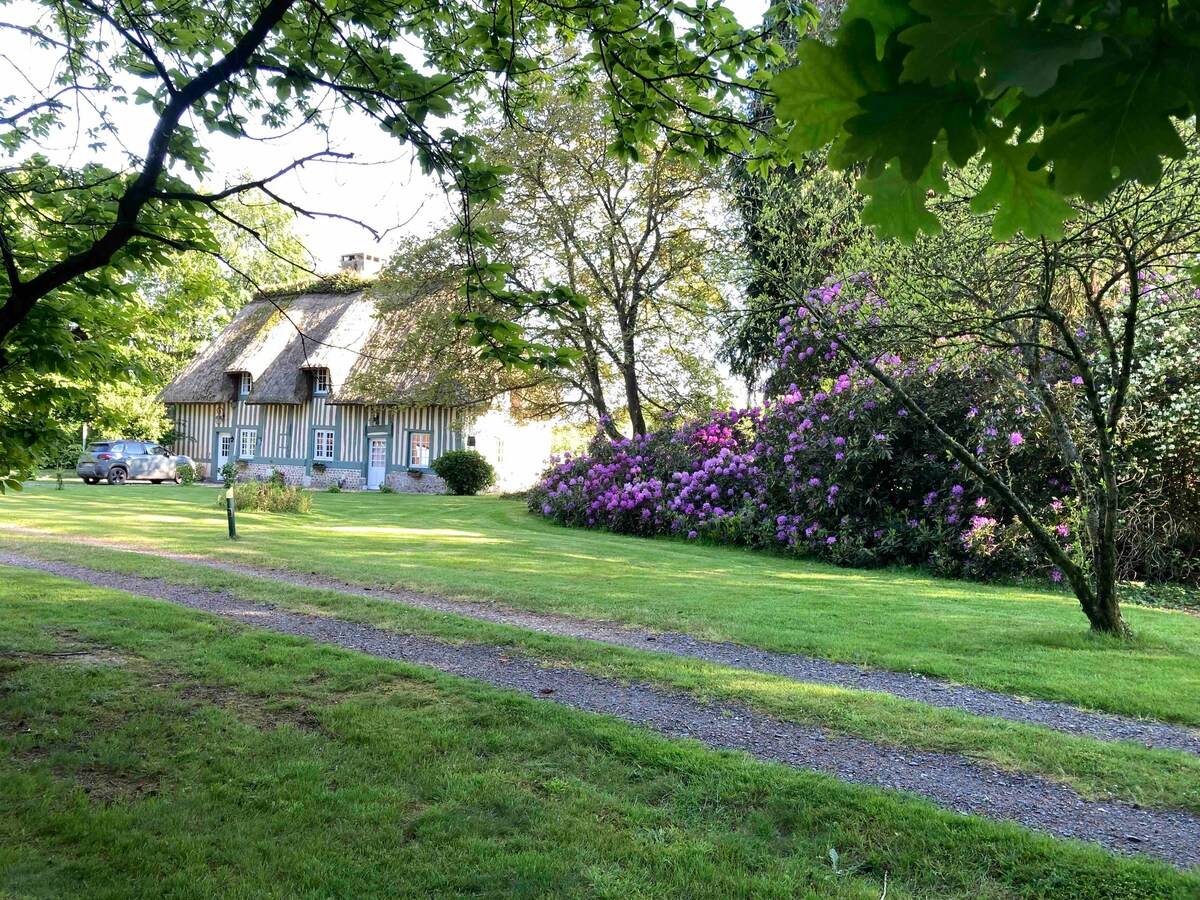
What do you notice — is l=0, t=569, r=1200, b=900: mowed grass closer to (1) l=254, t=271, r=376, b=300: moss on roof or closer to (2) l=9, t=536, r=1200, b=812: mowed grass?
(2) l=9, t=536, r=1200, b=812: mowed grass

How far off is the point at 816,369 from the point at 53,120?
13.2 metres

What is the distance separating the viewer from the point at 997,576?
11.8 metres

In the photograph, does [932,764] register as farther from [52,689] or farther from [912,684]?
[52,689]

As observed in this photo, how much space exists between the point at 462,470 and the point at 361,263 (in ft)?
50.9

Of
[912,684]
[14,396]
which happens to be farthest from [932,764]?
[14,396]

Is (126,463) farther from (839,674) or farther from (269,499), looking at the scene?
(839,674)

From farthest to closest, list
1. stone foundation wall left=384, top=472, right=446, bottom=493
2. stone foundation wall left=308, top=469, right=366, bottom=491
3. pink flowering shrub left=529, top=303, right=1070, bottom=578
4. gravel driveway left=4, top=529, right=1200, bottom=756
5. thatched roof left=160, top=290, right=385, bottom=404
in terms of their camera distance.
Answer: stone foundation wall left=308, top=469, right=366, bottom=491 → thatched roof left=160, top=290, right=385, bottom=404 → stone foundation wall left=384, top=472, right=446, bottom=493 → pink flowering shrub left=529, top=303, right=1070, bottom=578 → gravel driveway left=4, top=529, right=1200, bottom=756

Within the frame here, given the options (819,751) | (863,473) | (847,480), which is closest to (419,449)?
(847,480)

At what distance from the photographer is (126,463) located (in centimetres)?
3234

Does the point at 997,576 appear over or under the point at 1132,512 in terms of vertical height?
under

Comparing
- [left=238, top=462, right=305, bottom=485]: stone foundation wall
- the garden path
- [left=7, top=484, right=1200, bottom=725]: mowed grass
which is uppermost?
[left=238, top=462, right=305, bottom=485]: stone foundation wall

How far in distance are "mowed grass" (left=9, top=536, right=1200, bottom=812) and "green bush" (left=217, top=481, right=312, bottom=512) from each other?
39.0 feet

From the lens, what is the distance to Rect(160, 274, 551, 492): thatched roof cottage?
32.4 metres

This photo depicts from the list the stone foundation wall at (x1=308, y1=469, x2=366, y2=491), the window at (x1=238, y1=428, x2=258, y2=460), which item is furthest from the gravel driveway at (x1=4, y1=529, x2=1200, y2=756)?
the window at (x1=238, y1=428, x2=258, y2=460)
